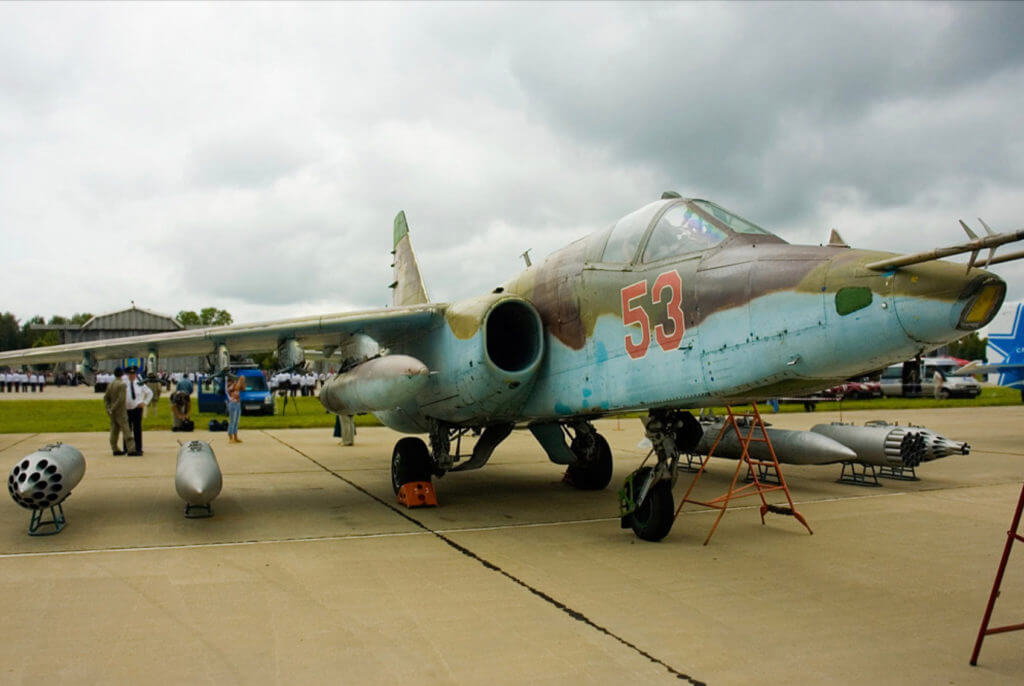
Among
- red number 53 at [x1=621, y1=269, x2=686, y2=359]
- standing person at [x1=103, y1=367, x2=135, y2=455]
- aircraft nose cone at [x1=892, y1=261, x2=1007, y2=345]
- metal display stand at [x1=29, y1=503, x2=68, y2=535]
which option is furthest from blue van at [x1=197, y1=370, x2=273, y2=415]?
aircraft nose cone at [x1=892, y1=261, x2=1007, y2=345]

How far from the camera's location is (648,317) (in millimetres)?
5773

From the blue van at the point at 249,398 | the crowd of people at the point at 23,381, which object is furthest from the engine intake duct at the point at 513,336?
the crowd of people at the point at 23,381

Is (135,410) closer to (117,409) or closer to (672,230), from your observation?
(117,409)

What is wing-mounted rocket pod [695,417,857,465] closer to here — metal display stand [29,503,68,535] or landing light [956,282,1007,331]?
landing light [956,282,1007,331]

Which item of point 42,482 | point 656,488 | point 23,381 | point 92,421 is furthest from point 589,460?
point 23,381

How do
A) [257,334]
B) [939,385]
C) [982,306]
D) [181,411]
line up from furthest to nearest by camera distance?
[939,385] < [181,411] < [257,334] < [982,306]

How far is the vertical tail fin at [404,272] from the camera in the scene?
39.4 feet

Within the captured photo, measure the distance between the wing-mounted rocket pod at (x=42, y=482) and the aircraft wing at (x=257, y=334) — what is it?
148cm

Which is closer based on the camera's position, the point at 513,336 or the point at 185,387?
the point at 513,336

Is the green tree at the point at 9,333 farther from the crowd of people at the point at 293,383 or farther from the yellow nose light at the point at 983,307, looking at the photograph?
the yellow nose light at the point at 983,307

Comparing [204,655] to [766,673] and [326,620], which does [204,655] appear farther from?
[766,673]

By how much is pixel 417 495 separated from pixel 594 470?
2635 mm

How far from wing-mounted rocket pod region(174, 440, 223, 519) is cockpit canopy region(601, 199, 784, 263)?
4911 millimetres

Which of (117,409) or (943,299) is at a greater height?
(943,299)
